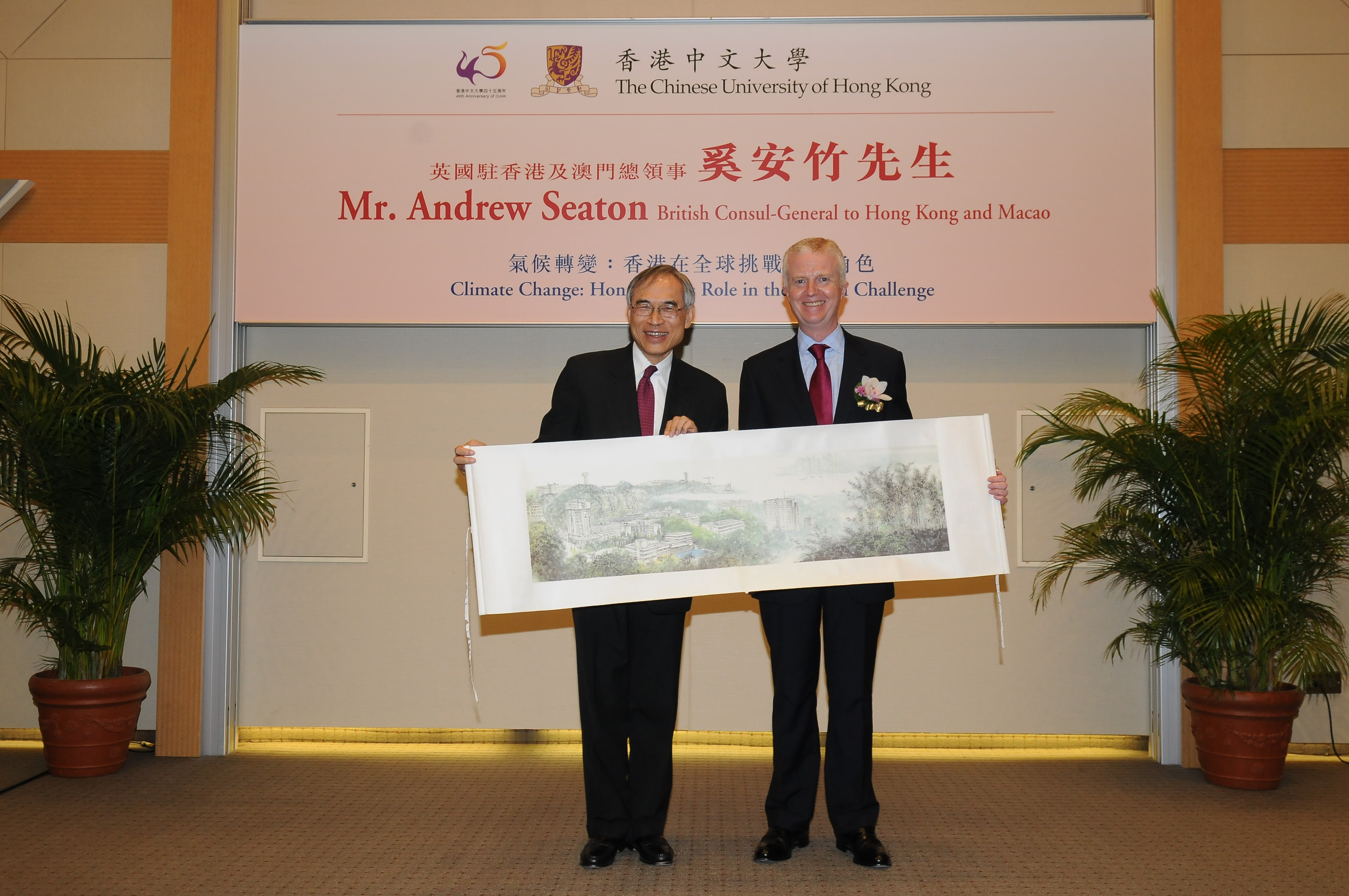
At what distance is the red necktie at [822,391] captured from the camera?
2.88 meters

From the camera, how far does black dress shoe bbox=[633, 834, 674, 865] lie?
279 cm

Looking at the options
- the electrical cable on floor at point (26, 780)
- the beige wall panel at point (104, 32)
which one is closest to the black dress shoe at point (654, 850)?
the electrical cable on floor at point (26, 780)

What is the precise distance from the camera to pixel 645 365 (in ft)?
9.38

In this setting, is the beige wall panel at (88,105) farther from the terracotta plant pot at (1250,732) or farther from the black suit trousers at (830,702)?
the terracotta plant pot at (1250,732)

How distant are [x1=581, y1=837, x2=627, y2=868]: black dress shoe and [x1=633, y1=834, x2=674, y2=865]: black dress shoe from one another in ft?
0.23

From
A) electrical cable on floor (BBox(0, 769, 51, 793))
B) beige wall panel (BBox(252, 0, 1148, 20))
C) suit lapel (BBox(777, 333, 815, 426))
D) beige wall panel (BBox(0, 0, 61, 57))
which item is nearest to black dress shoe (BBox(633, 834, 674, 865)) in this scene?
suit lapel (BBox(777, 333, 815, 426))

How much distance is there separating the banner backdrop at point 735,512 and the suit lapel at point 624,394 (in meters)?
0.11

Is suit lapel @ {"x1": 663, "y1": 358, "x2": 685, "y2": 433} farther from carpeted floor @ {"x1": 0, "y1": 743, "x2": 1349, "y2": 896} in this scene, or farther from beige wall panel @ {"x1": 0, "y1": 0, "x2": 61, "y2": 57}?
beige wall panel @ {"x1": 0, "y1": 0, "x2": 61, "y2": 57}

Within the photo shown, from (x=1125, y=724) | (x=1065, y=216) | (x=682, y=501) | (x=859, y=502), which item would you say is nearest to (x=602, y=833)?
(x=682, y=501)

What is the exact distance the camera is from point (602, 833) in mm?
2807

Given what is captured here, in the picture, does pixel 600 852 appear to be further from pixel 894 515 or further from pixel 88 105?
pixel 88 105

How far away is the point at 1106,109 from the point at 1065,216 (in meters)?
0.49

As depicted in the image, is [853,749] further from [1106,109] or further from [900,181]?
[1106,109]

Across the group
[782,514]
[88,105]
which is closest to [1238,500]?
[782,514]
